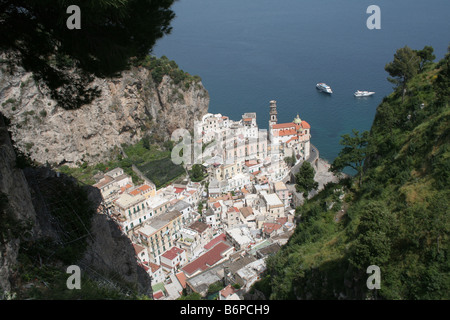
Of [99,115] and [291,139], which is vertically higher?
[99,115]

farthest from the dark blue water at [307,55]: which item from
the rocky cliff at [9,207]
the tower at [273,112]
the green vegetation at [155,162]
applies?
the rocky cliff at [9,207]

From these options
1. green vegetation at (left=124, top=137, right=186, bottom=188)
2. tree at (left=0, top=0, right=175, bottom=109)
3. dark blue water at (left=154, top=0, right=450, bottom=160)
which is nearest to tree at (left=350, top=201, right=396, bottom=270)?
tree at (left=0, top=0, right=175, bottom=109)

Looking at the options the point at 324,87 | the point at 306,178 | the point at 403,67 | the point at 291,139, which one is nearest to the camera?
the point at 306,178

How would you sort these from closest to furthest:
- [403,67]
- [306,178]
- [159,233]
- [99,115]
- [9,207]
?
1. [9,207]
2. [306,178]
3. [403,67]
4. [159,233]
5. [99,115]

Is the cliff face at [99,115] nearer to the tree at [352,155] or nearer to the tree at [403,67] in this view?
the tree at [352,155]

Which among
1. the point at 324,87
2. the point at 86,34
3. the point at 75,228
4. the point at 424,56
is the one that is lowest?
the point at 75,228

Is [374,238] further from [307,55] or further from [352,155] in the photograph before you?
[307,55]

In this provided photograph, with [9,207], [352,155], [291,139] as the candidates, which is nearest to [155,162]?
[291,139]
